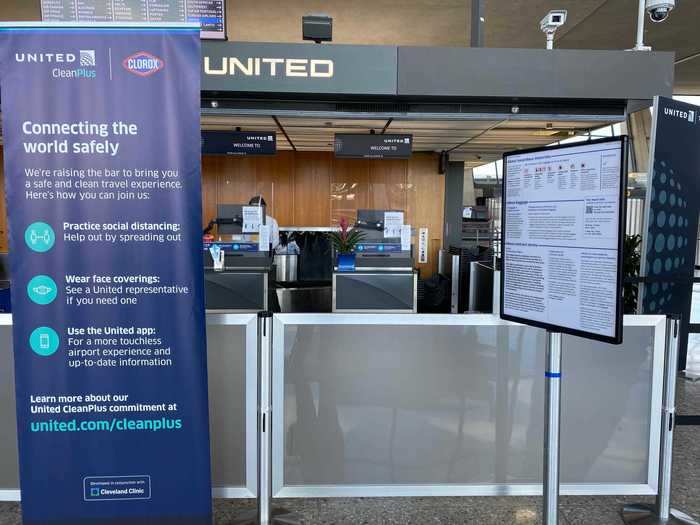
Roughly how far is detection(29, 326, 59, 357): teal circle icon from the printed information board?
1.71 m

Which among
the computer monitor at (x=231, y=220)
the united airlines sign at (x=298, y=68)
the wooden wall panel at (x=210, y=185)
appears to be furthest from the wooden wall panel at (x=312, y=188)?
the united airlines sign at (x=298, y=68)

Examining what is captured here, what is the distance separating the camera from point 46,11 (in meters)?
4.30

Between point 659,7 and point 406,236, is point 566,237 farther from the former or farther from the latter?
point 406,236

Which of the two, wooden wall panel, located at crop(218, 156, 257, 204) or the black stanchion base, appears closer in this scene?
the black stanchion base

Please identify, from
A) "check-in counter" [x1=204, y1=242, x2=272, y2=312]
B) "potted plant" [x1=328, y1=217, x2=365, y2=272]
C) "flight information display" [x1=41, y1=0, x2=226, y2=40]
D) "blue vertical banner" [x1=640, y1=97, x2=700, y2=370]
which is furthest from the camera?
"potted plant" [x1=328, y1=217, x2=365, y2=272]

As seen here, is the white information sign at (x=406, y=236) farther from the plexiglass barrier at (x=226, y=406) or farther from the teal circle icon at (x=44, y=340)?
the teal circle icon at (x=44, y=340)

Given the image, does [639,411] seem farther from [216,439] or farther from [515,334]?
[216,439]

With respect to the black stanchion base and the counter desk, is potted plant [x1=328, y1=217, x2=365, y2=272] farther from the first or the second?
the black stanchion base

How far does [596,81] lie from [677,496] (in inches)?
128

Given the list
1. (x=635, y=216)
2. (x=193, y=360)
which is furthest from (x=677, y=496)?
(x=635, y=216)

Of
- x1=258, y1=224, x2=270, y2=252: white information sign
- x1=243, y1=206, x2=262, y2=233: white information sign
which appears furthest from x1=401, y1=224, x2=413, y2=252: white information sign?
x1=243, y1=206, x2=262, y2=233: white information sign

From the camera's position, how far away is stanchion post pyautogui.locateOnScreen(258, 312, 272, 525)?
2.25 m

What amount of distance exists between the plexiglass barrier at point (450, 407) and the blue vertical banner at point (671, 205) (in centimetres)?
116

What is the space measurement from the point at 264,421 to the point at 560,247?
1.34 m
